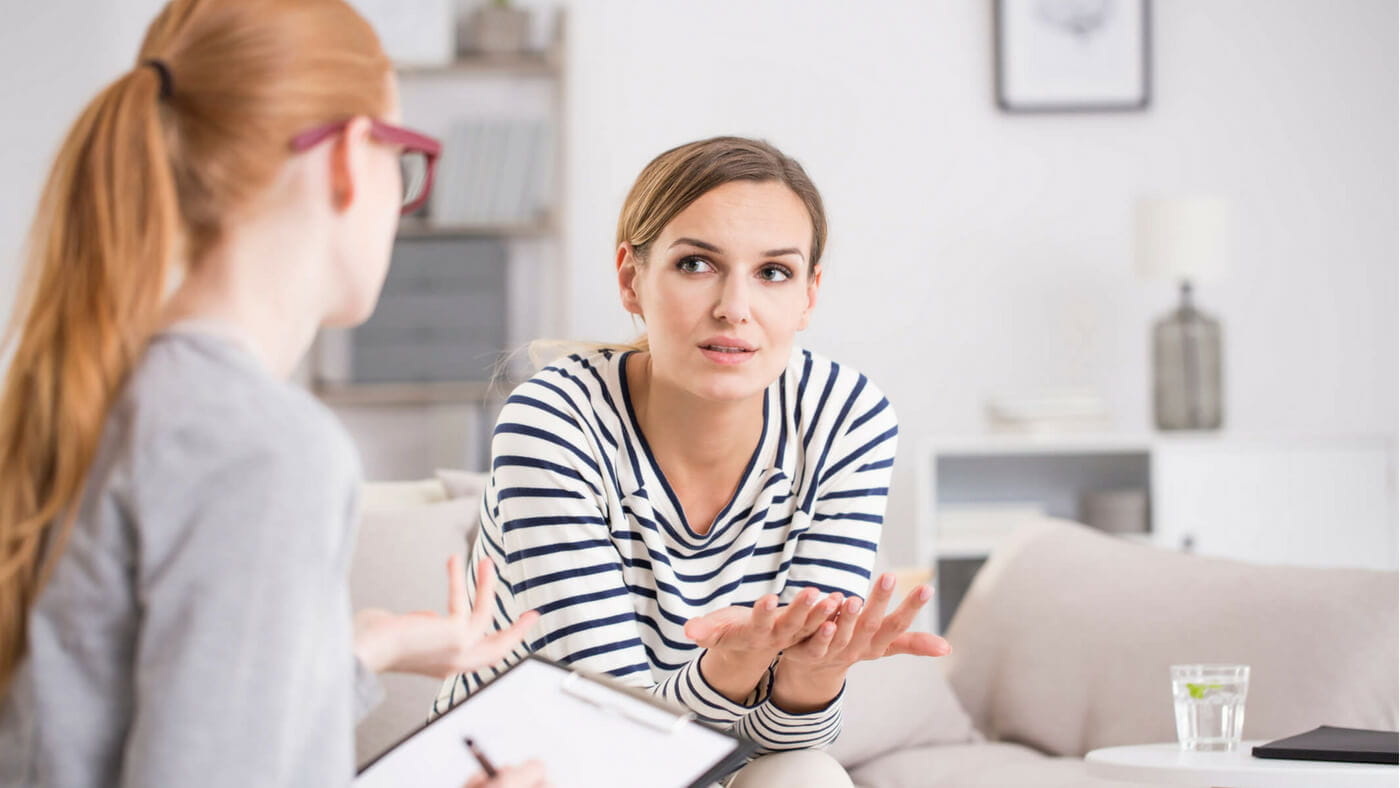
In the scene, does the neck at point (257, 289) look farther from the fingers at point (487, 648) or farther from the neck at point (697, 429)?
the neck at point (697, 429)

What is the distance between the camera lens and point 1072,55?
12.4 ft

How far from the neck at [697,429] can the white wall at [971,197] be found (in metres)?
2.26

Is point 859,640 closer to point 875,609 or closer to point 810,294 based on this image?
point 875,609

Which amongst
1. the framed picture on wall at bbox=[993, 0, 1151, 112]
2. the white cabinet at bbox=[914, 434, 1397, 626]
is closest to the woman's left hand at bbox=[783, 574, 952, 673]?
the white cabinet at bbox=[914, 434, 1397, 626]

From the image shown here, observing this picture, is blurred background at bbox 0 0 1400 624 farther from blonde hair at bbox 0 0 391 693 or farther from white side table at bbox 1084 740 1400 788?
blonde hair at bbox 0 0 391 693

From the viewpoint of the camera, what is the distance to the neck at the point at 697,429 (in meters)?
1.50

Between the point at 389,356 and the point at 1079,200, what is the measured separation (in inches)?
78.5

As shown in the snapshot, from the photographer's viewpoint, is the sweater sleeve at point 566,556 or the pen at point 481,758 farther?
the sweater sleeve at point 566,556

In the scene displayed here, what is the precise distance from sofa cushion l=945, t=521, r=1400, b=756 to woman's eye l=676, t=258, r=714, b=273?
86 cm

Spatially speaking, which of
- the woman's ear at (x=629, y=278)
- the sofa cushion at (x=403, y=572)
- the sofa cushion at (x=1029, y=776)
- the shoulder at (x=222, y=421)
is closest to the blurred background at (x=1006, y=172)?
the sofa cushion at (x=403, y=572)

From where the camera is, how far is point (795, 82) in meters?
3.80

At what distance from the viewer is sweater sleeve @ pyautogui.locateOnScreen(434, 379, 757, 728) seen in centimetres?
137

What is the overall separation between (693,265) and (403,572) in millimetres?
710

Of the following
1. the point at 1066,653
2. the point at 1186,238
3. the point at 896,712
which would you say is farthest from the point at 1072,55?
the point at 896,712
